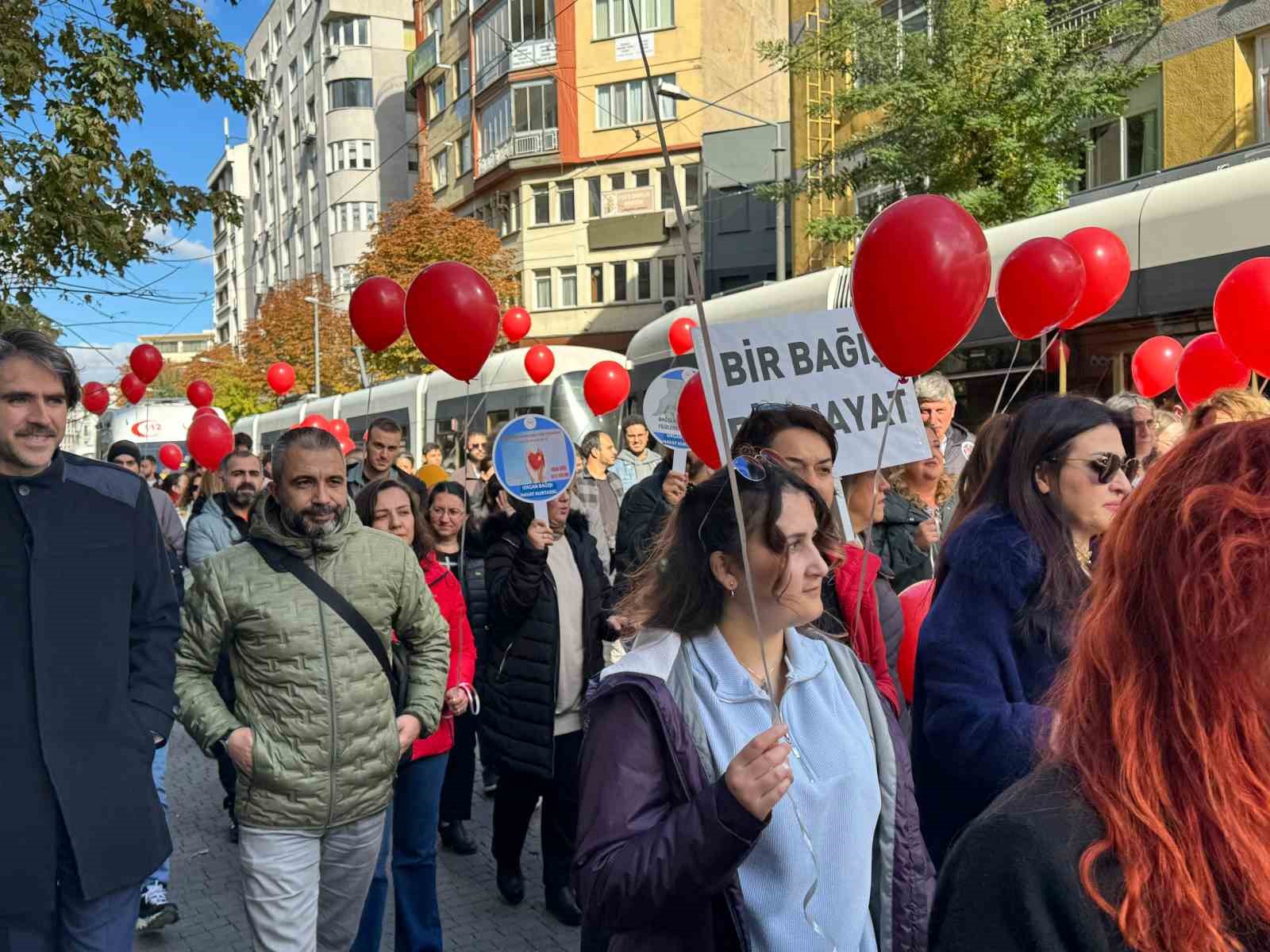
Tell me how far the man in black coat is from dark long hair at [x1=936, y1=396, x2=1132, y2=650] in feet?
6.90

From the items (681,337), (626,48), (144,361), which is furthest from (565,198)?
(681,337)

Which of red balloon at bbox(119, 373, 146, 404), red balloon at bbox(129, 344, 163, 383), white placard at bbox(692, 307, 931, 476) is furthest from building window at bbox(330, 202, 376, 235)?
white placard at bbox(692, 307, 931, 476)

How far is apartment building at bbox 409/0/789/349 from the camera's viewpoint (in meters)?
40.2

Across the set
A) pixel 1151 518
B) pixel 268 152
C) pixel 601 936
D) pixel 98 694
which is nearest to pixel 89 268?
pixel 98 694

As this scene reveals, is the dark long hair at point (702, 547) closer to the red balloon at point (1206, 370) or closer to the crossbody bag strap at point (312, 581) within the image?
the crossbody bag strap at point (312, 581)

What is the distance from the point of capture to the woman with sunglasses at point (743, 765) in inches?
77.7

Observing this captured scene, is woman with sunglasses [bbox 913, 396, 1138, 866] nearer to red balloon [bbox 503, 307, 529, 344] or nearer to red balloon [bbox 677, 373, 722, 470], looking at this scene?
red balloon [bbox 677, 373, 722, 470]

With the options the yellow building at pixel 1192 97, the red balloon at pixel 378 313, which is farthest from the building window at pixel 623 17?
the red balloon at pixel 378 313

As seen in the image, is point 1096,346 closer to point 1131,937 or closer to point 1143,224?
point 1143,224

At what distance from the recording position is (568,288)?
143ft

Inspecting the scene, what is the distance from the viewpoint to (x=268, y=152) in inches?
2975

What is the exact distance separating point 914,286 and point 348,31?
207 feet

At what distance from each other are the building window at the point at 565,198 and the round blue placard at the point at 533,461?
38697 mm

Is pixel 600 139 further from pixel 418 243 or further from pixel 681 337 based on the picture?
pixel 681 337
